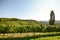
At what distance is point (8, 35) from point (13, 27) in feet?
8.37

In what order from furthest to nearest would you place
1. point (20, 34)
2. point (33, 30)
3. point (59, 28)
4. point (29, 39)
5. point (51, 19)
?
Result: 1. point (51, 19)
2. point (59, 28)
3. point (33, 30)
4. point (20, 34)
5. point (29, 39)

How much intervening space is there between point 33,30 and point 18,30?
4.28 m

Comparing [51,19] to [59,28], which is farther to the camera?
[51,19]

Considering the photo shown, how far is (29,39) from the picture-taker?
27.9 metres

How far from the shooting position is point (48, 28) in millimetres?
38469

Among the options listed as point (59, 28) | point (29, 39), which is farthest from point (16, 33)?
point (59, 28)

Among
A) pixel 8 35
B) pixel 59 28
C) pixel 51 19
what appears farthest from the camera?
pixel 51 19

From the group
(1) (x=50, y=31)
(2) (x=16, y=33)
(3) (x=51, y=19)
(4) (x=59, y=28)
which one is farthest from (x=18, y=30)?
(3) (x=51, y=19)

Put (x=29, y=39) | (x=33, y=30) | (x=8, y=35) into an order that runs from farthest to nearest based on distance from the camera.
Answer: (x=33, y=30)
(x=8, y=35)
(x=29, y=39)

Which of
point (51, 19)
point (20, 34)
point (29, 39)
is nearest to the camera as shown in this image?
point (29, 39)

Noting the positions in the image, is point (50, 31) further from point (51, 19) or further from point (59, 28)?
point (51, 19)

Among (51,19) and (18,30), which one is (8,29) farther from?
(51,19)

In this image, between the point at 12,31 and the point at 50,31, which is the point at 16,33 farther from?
the point at 50,31

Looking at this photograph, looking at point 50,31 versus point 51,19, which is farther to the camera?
Result: point 51,19
